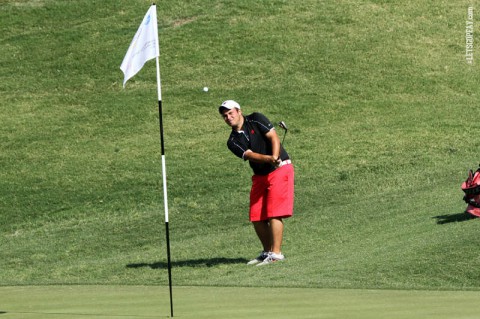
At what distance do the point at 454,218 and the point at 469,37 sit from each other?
57.4 ft

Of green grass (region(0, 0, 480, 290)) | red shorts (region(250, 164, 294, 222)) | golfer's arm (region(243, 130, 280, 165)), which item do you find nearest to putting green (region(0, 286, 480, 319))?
green grass (region(0, 0, 480, 290))

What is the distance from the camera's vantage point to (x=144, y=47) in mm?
10430

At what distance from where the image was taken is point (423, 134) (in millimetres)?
22406

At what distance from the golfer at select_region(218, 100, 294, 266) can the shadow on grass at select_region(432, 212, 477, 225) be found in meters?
2.52

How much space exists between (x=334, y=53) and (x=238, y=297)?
65.2ft

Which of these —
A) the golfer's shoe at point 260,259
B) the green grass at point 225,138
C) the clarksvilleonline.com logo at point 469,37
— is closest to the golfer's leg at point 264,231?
the golfer's shoe at point 260,259

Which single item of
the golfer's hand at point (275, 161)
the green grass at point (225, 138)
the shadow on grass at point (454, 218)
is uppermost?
the golfer's hand at point (275, 161)

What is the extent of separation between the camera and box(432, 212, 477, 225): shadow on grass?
1359 cm

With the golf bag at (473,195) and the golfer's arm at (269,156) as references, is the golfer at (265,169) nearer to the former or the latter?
the golfer's arm at (269,156)

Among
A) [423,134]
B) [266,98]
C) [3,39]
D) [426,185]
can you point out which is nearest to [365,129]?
[423,134]

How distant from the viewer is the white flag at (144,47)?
33.6ft

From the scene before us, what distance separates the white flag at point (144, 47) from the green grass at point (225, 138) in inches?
92.2

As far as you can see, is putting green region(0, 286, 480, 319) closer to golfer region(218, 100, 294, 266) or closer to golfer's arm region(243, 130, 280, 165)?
golfer's arm region(243, 130, 280, 165)

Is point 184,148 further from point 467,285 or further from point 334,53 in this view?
point 467,285
